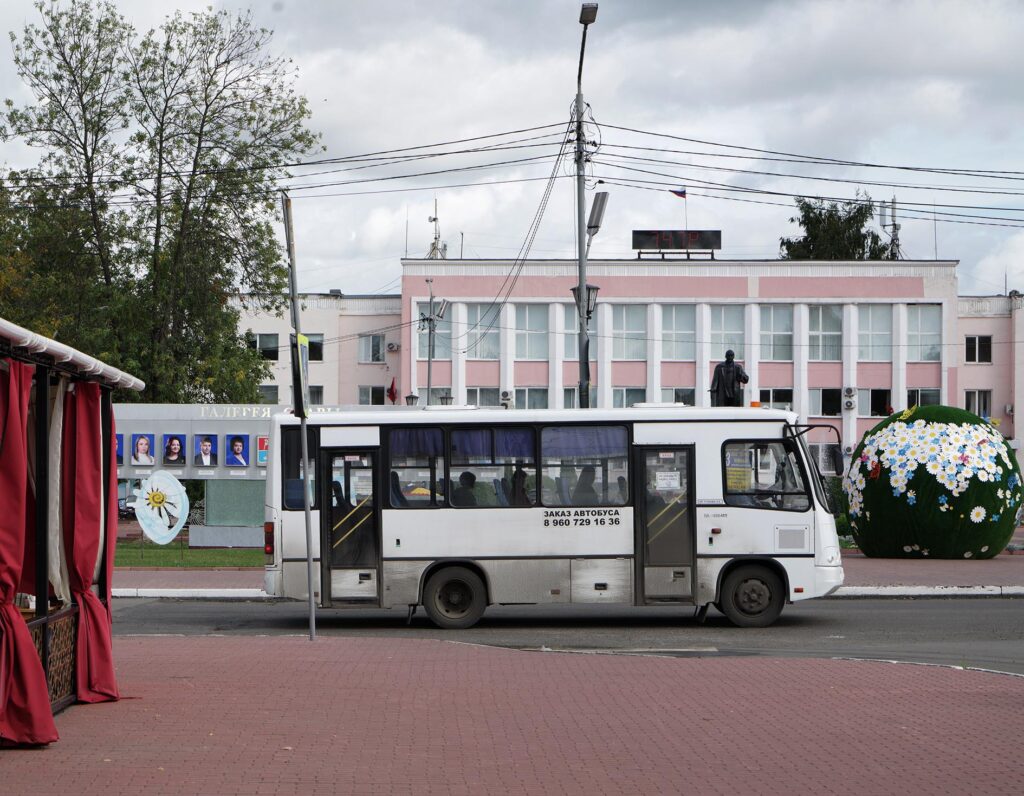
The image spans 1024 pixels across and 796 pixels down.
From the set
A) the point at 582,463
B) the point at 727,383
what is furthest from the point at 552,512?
the point at 727,383

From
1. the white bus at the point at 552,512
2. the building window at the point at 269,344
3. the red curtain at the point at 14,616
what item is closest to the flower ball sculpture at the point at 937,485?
the white bus at the point at 552,512

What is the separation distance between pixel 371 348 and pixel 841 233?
2809cm

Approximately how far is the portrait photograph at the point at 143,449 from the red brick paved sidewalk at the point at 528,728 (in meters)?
24.0

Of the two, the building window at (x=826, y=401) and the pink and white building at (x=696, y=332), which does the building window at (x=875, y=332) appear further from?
the building window at (x=826, y=401)

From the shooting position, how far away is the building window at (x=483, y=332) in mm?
63094

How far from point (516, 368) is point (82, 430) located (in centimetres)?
5380

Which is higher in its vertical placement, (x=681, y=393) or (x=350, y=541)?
(x=681, y=393)

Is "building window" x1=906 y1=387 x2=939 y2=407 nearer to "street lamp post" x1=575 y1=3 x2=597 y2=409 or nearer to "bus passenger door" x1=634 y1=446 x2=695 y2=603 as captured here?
"street lamp post" x1=575 y1=3 x2=597 y2=409

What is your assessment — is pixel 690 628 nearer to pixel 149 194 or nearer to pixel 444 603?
pixel 444 603

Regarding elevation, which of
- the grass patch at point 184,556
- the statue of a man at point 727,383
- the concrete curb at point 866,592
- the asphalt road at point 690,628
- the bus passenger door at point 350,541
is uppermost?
the statue of a man at point 727,383

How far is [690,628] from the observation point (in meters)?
16.9

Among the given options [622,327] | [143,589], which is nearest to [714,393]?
[143,589]

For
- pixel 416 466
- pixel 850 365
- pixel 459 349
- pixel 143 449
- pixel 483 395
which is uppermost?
pixel 459 349

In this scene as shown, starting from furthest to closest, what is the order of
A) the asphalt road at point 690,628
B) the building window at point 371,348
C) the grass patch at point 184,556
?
the building window at point 371,348, the grass patch at point 184,556, the asphalt road at point 690,628
